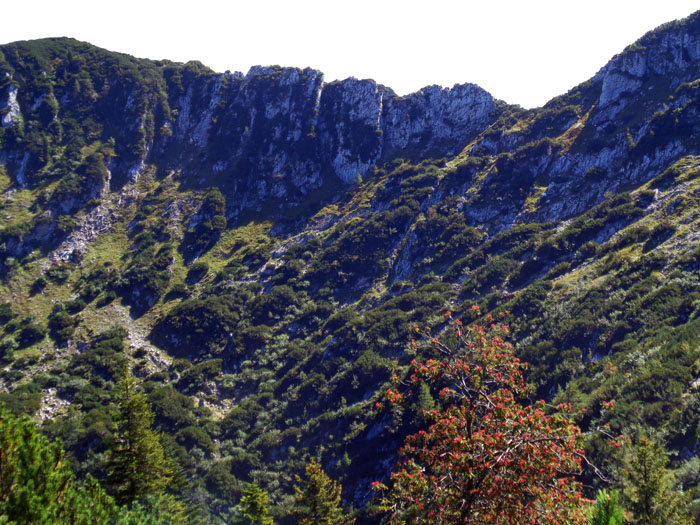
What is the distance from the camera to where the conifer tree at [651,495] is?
13.0 m

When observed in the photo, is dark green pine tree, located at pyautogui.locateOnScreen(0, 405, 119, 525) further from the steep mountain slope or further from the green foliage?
the steep mountain slope

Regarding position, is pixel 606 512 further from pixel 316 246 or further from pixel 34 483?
pixel 316 246

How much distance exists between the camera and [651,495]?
13336 millimetres

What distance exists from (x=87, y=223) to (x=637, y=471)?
83.7 meters

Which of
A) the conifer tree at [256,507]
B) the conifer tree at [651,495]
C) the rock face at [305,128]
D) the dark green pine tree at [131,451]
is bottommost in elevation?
the conifer tree at [256,507]

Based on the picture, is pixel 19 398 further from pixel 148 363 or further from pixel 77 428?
pixel 148 363

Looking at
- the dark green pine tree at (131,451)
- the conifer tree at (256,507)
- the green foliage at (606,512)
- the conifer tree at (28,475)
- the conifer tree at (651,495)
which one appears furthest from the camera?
the conifer tree at (256,507)

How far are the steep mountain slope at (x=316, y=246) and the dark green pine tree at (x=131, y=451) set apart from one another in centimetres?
1448

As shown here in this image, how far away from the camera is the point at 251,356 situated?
56719 millimetres

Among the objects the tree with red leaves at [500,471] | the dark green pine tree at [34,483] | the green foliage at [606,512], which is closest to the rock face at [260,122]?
the dark green pine tree at [34,483]

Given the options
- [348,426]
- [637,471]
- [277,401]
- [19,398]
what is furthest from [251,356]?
[637,471]

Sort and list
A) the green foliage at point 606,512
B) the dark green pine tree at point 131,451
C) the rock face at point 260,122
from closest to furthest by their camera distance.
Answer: the green foliage at point 606,512 → the dark green pine tree at point 131,451 → the rock face at point 260,122

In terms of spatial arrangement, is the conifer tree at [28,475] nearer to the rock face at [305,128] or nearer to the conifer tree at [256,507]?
the conifer tree at [256,507]

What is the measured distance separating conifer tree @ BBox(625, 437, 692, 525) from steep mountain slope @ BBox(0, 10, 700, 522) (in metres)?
9.74
